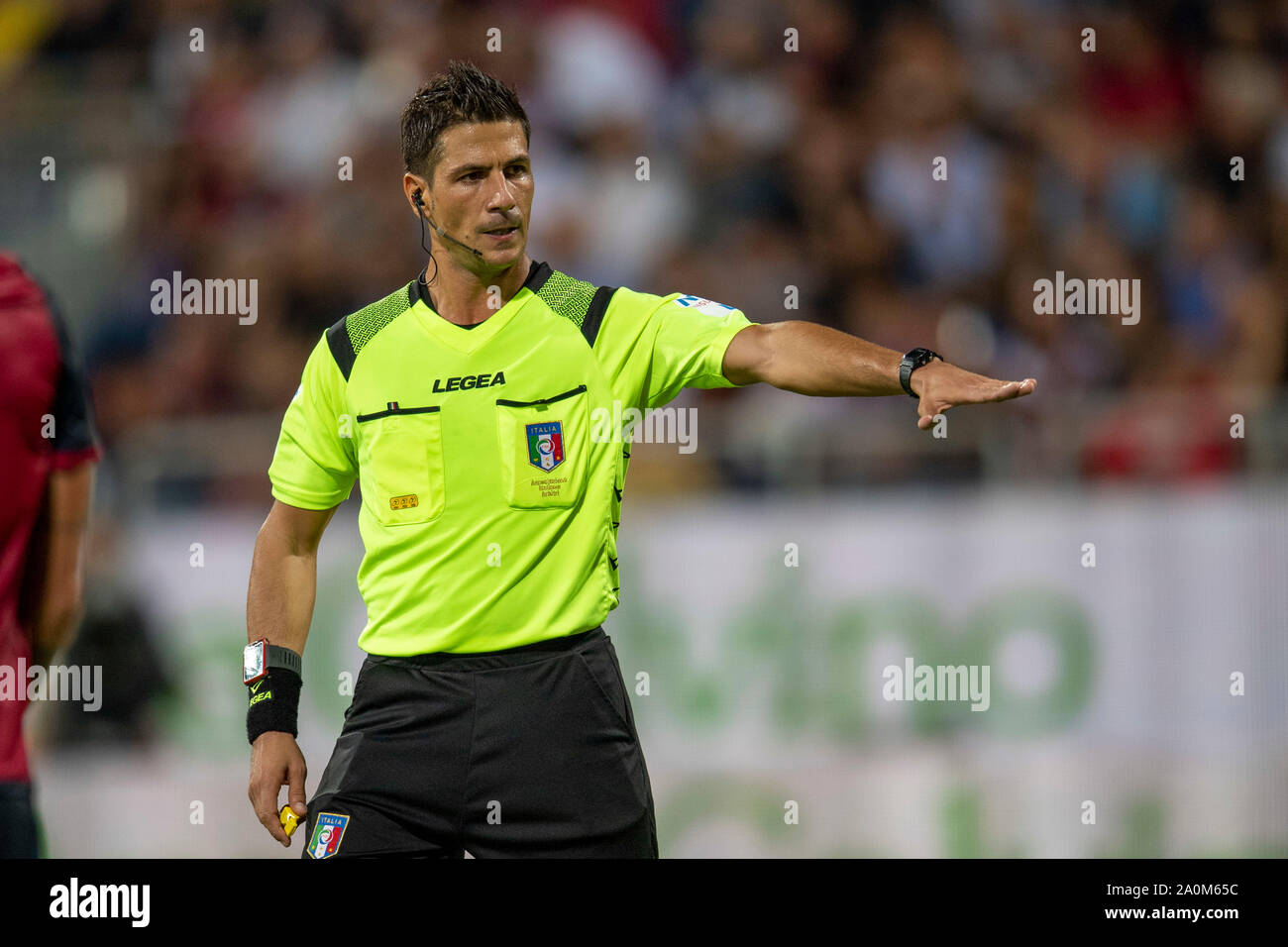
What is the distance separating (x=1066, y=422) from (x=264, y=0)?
607 centimetres

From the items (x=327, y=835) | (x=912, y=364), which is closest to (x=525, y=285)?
(x=912, y=364)

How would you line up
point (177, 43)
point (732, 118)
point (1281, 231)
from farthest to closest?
point (177, 43)
point (732, 118)
point (1281, 231)

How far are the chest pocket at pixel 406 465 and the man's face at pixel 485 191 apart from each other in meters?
0.46

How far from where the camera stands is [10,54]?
11461mm

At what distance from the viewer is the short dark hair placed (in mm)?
4527

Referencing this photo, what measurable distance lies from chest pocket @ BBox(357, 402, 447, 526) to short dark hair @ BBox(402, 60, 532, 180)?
A: 70 cm

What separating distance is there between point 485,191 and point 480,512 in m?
0.86

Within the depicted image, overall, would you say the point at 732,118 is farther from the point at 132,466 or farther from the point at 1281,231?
the point at 132,466

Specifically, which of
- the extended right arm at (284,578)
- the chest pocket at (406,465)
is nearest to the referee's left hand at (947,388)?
the chest pocket at (406,465)

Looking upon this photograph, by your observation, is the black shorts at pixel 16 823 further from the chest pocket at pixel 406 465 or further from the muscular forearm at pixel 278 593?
the chest pocket at pixel 406 465

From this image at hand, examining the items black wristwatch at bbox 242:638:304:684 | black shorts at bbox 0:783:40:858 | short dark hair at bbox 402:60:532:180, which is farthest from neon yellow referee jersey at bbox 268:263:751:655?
black shorts at bbox 0:783:40:858

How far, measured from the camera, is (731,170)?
31.9ft

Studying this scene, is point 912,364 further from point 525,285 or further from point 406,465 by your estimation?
point 406,465
